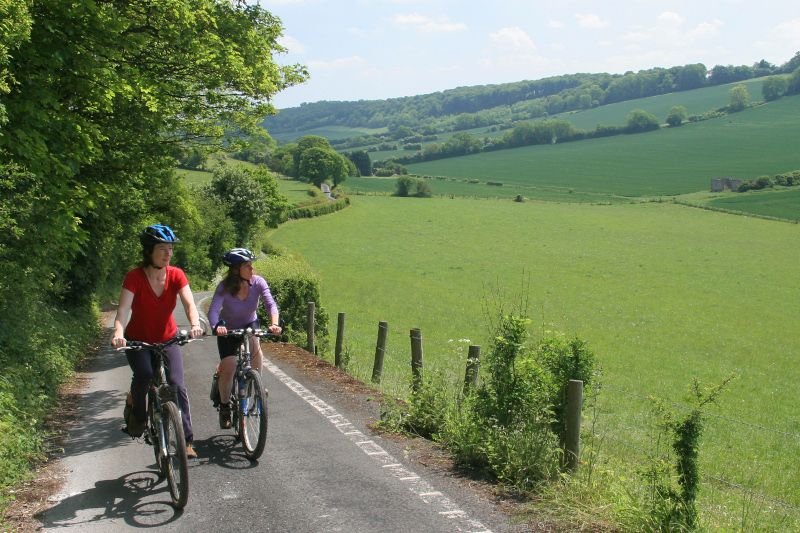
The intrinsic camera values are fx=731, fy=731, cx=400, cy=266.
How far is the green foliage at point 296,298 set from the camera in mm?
16359

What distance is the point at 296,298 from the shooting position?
1656 cm

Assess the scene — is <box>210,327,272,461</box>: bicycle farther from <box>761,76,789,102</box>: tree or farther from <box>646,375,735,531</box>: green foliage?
<box>761,76,789,102</box>: tree

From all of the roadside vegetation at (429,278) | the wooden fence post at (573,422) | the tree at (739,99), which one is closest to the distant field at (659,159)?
the tree at (739,99)

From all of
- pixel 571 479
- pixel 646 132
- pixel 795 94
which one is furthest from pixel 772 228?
pixel 795 94

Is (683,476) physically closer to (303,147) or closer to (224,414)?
(224,414)

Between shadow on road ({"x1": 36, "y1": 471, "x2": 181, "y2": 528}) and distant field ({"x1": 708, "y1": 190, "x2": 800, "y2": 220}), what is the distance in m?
78.9

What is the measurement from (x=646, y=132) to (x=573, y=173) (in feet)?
122

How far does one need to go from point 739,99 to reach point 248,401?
541 feet

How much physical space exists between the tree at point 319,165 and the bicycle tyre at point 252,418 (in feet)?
347

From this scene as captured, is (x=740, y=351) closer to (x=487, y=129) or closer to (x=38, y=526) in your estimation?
(x=38, y=526)

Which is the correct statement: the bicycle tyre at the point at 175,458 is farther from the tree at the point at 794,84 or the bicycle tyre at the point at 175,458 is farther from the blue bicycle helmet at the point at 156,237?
the tree at the point at 794,84

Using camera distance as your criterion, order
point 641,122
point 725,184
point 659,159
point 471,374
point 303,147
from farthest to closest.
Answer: point 641,122 → point 303,147 → point 659,159 → point 725,184 → point 471,374

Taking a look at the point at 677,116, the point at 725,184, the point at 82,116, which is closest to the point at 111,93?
the point at 82,116

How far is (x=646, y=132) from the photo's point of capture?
486 ft
